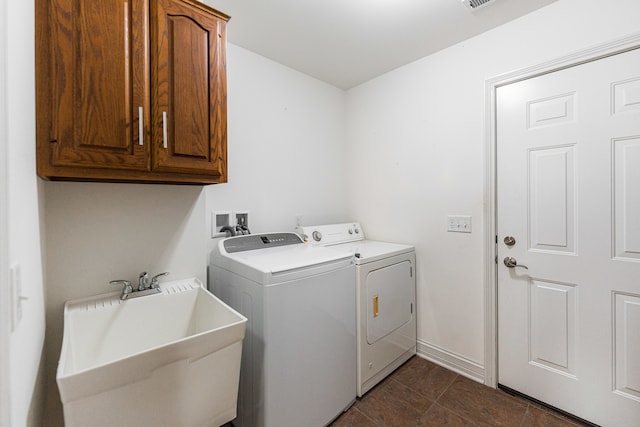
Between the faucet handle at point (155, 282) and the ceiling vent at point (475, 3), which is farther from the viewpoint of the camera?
the ceiling vent at point (475, 3)

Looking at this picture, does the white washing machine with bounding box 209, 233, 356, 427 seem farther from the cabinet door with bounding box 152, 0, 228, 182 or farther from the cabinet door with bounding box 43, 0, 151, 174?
the cabinet door with bounding box 43, 0, 151, 174

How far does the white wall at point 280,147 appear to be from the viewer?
2.08m

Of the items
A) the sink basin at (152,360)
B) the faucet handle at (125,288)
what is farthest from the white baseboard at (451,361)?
the faucet handle at (125,288)

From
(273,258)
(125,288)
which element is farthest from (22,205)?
(273,258)

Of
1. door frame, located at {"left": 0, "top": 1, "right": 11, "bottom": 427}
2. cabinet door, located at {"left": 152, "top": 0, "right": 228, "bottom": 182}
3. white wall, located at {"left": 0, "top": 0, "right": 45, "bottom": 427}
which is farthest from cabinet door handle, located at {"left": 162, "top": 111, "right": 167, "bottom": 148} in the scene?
door frame, located at {"left": 0, "top": 1, "right": 11, "bottom": 427}

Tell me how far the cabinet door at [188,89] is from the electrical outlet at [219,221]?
56 centimetres

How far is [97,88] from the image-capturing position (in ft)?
3.60

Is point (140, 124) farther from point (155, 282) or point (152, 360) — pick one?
point (152, 360)

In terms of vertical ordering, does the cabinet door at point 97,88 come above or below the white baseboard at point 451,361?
above

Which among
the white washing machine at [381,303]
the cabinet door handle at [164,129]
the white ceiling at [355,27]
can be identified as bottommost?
the white washing machine at [381,303]

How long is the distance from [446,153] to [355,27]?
3.69 ft

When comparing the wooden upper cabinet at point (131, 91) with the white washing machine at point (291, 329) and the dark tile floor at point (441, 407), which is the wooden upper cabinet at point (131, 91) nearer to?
the white washing machine at point (291, 329)

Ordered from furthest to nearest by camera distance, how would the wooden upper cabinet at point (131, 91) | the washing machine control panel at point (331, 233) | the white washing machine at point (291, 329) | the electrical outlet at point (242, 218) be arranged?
the washing machine control panel at point (331, 233)
the electrical outlet at point (242, 218)
the white washing machine at point (291, 329)
the wooden upper cabinet at point (131, 91)

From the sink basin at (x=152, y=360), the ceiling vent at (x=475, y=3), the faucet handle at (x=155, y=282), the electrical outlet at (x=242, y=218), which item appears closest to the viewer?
the sink basin at (x=152, y=360)
